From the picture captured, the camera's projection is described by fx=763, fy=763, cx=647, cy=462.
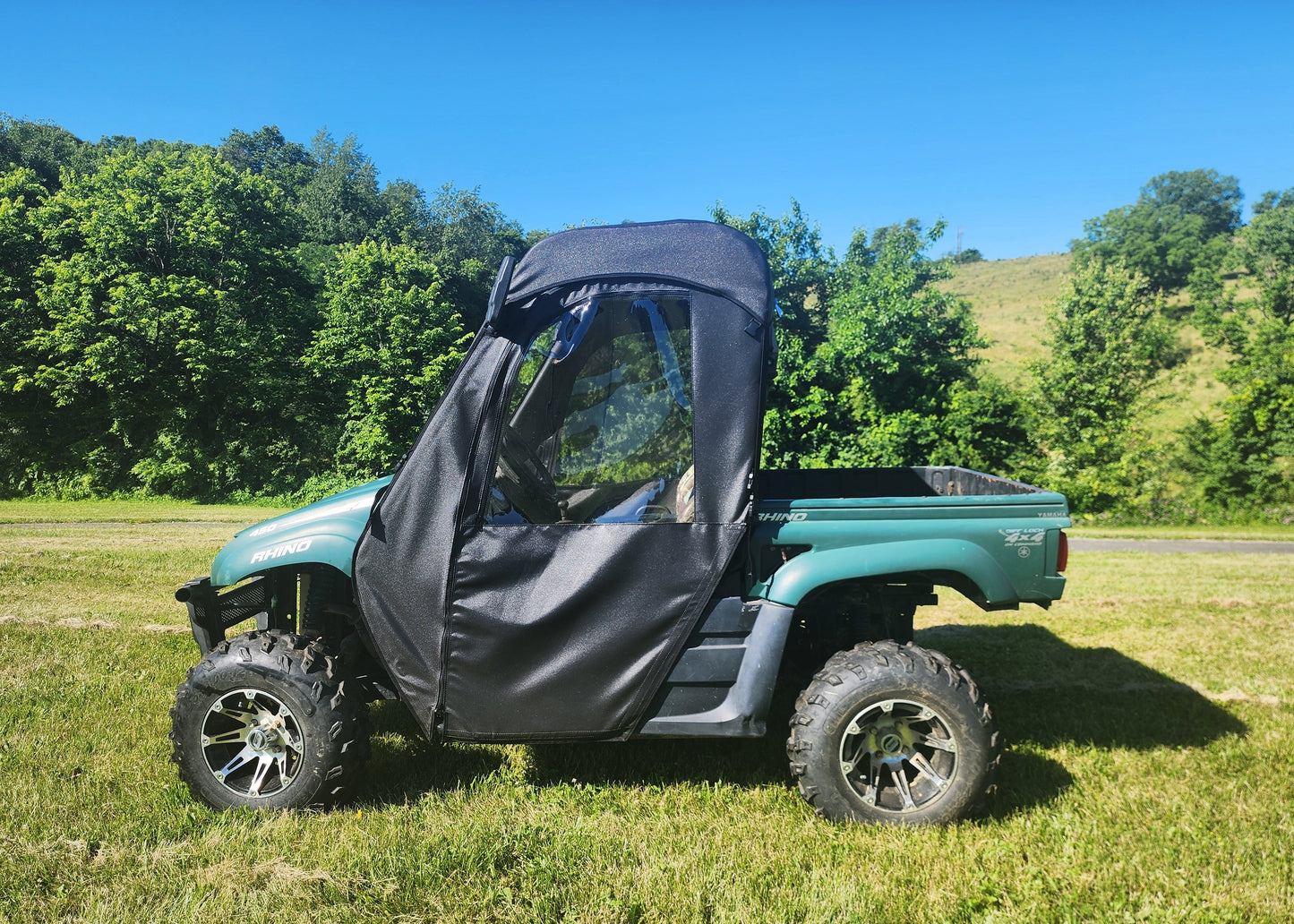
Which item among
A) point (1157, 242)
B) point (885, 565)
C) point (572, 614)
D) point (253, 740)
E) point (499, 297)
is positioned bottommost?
point (253, 740)

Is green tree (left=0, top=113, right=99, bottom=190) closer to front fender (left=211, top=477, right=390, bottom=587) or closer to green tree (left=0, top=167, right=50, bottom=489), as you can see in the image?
green tree (left=0, top=167, right=50, bottom=489)

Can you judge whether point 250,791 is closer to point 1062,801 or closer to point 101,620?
point 1062,801

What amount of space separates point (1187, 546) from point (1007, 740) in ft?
42.6

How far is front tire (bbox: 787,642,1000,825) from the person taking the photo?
317cm

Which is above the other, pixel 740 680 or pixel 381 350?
pixel 381 350

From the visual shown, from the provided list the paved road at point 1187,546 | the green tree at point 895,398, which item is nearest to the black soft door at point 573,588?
the paved road at point 1187,546

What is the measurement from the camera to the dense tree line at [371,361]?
23.0 meters

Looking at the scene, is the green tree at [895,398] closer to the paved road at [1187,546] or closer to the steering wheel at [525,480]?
the paved road at [1187,546]

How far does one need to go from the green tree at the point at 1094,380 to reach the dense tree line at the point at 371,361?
72mm

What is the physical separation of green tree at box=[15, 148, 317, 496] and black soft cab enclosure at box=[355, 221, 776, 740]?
2721 centimetres

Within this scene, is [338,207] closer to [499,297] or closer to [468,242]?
[468,242]

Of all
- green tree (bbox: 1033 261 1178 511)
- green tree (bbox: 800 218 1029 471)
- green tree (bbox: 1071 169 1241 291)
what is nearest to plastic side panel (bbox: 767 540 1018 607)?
green tree (bbox: 800 218 1029 471)

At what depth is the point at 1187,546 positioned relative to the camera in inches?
565

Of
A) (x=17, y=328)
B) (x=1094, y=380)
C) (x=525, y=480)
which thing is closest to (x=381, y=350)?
(x=17, y=328)
